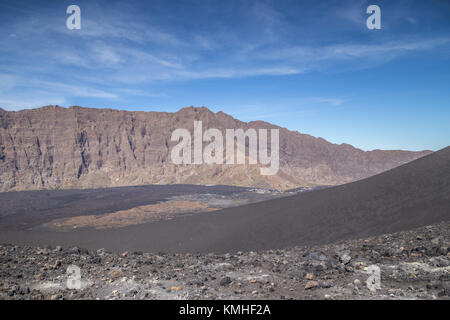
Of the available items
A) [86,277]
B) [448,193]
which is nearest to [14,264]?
[86,277]

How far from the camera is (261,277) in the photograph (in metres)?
6.20

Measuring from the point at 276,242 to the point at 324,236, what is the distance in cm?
214

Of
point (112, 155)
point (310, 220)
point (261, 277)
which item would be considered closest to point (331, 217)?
point (310, 220)

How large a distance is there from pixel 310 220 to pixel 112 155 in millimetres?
117151

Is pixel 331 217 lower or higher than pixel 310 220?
higher

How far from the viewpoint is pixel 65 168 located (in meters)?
111

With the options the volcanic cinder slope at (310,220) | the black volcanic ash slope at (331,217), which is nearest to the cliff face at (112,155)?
the volcanic cinder slope at (310,220)

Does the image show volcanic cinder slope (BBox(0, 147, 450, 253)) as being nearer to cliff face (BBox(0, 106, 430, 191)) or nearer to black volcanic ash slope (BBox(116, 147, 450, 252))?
black volcanic ash slope (BBox(116, 147, 450, 252))

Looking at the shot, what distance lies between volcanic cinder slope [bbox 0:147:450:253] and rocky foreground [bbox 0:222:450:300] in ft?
14.2

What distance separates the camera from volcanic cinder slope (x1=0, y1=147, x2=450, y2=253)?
1255 cm

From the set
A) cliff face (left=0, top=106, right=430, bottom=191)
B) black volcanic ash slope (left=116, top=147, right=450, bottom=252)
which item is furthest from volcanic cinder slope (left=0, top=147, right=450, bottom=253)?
cliff face (left=0, top=106, right=430, bottom=191)

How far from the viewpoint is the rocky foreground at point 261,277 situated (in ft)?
16.9

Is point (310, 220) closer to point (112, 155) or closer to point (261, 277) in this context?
point (261, 277)

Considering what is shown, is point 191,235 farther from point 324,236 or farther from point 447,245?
point 447,245
